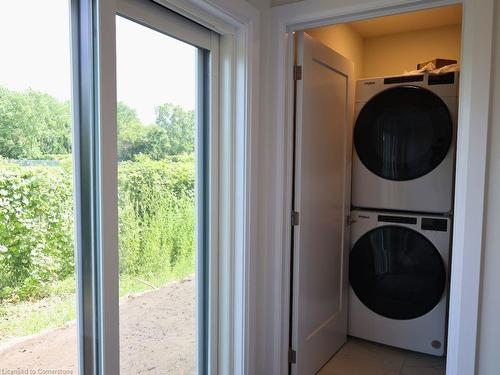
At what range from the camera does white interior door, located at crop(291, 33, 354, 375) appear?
199 centimetres

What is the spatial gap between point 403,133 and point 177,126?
1659 millimetres

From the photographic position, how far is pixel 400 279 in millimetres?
2535

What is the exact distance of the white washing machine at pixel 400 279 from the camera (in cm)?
241

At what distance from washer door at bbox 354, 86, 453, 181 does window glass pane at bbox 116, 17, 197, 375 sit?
1.47 metres

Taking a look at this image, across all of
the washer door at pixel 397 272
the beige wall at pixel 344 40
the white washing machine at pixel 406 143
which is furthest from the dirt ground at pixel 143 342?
the beige wall at pixel 344 40

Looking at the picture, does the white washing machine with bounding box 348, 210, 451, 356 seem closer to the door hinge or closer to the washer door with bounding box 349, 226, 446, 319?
the washer door with bounding box 349, 226, 446, 319

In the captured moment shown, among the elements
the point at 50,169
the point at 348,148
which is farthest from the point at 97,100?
the point at 348,148

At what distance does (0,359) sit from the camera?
977 mm

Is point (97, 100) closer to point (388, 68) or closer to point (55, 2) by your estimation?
point (55, 2)

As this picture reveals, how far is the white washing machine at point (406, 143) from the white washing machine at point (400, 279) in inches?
5.0

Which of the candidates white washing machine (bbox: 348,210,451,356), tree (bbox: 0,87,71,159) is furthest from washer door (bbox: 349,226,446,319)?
tree (bbox: 0,87,71,159)

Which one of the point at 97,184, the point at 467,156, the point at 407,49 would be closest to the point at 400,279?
the point at 467,156

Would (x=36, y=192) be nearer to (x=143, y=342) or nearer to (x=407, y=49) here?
(x=143, y=342)

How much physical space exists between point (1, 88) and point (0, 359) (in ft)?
2.37
